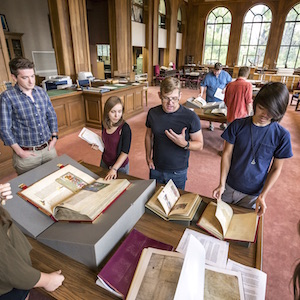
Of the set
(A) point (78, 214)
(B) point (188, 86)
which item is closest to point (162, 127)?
(A) point (78, 214)

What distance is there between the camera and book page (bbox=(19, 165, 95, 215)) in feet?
3.68

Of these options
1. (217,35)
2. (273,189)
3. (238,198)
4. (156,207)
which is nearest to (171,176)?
(238,198)

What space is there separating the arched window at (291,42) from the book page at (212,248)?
14890 mm

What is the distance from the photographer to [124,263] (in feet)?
3.05

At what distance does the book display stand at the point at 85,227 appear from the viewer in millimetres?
920

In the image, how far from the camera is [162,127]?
5.61 feet

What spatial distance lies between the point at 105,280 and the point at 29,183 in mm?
711

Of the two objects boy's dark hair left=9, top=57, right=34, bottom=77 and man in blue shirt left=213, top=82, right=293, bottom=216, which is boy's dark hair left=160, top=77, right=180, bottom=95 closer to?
man in blue shirt left=213, top=82, right=293, bottom=216

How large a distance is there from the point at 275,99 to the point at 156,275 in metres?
1.05

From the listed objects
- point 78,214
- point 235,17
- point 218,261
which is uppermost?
point 235,17

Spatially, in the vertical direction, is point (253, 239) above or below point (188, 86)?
above

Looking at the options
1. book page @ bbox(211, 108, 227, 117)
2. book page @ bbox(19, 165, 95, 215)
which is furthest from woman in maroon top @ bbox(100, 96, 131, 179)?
book page @ bbox(211, 108, 227, 117)

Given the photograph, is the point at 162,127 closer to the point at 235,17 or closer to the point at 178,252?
the point at 178,252

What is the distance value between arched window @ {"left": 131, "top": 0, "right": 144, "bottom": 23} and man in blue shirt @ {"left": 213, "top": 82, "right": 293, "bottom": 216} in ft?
33.0
